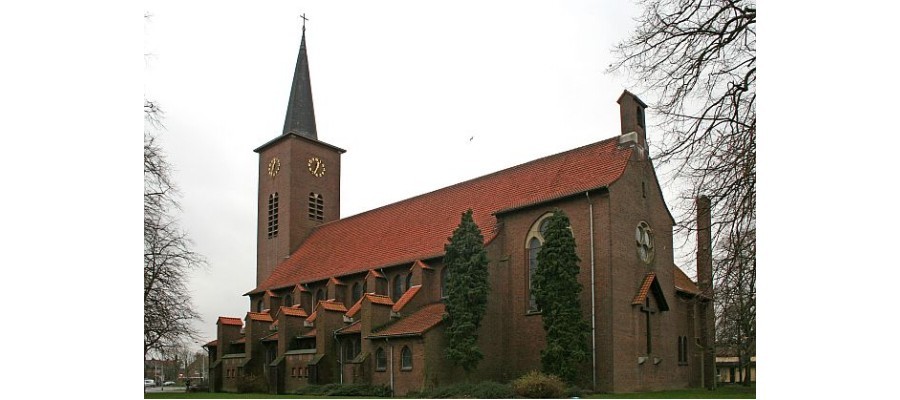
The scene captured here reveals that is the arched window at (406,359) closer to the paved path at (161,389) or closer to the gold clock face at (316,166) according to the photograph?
the paved path at (161,389)

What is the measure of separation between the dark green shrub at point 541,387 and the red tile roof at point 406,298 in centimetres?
830

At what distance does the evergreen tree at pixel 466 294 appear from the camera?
1116 inches

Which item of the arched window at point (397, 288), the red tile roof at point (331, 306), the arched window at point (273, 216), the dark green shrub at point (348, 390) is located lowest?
the dark green shrub at point (348, 390)

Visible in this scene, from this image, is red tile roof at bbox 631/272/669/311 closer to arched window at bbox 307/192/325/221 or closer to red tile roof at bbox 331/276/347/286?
red tile roof at bbox 331/276/347/286

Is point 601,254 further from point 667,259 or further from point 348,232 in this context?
point 348,232

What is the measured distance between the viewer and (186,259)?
24484 millimetres

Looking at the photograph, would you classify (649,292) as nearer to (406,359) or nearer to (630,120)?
(630,120)

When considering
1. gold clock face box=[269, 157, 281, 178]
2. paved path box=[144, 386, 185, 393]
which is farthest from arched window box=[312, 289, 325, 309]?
paved path box=[144, 386, 185, 393]

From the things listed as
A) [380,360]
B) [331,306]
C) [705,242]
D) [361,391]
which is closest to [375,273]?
[331,306]

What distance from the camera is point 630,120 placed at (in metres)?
31.0

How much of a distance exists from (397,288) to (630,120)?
12900 millimetres

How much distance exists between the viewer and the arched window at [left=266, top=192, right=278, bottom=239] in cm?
4844

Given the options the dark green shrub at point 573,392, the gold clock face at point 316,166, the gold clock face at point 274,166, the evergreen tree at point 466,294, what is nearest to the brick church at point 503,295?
the evergreen tree at point 466,294
